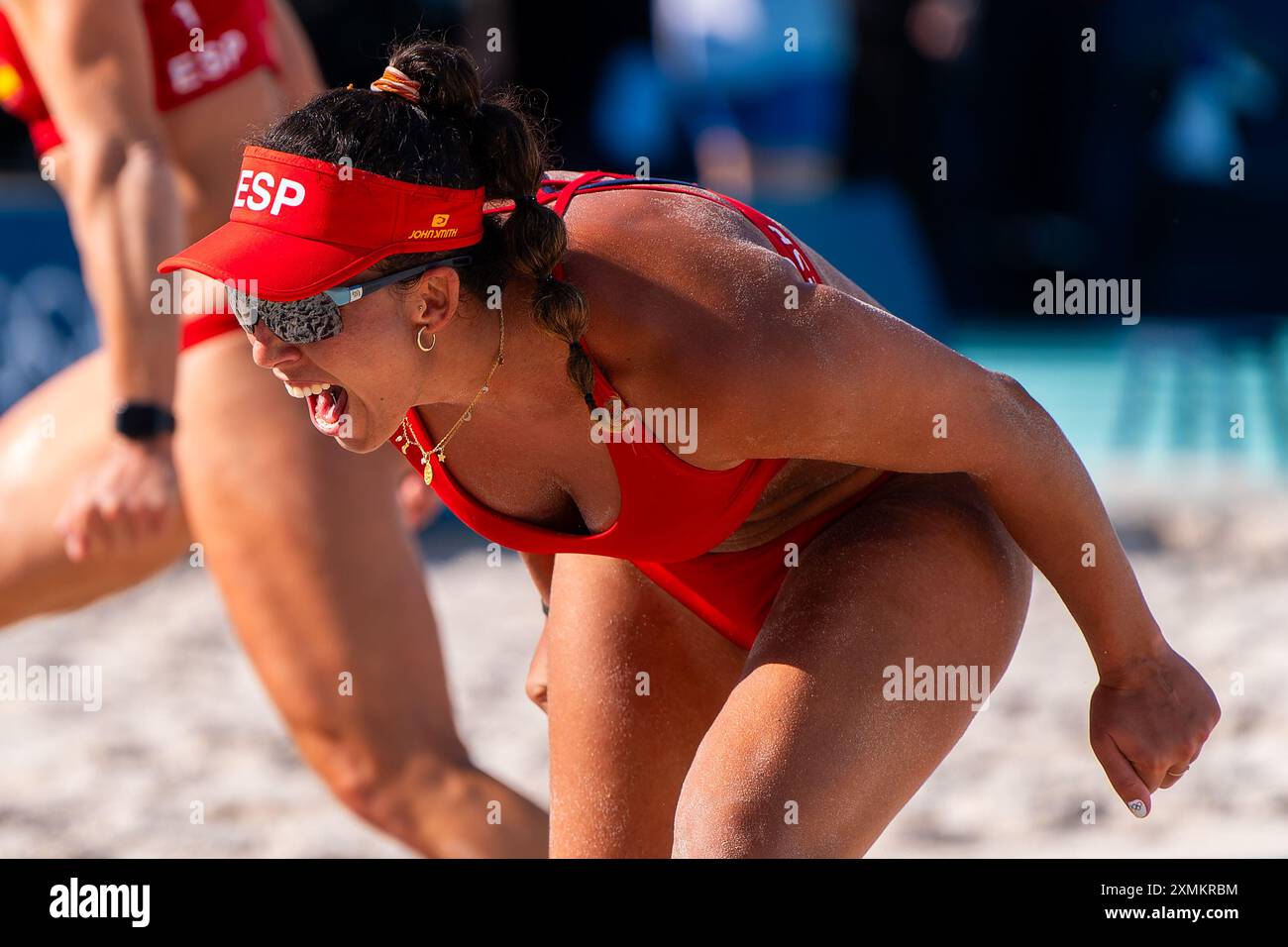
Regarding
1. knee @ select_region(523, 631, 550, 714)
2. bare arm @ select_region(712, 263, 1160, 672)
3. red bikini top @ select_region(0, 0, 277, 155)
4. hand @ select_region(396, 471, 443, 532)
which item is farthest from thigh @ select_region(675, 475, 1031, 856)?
red bikini top @ select_region(0, 0, 277, 155)

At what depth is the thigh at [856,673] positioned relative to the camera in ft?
7.60

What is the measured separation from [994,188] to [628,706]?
9088 millimetres

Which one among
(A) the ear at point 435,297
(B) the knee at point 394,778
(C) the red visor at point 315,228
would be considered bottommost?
(B) the knee at point 394,778

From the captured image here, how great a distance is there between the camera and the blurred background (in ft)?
23.2

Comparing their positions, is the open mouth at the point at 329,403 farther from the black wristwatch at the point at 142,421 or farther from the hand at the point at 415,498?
the hand at the point at 415,498

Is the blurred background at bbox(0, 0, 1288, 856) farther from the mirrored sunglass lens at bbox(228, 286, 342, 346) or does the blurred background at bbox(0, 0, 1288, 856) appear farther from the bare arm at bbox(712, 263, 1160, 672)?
the mirrored sunglass lens at bbox(228, 286, 342, 346)

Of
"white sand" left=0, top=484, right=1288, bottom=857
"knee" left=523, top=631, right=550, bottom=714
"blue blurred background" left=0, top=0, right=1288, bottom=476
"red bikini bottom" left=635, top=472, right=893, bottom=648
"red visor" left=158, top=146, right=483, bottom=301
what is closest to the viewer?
"red visor" left=158, top=146, right=483, bottom=301

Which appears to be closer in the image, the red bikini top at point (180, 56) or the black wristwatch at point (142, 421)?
the black wristwatch at point (142, 421)

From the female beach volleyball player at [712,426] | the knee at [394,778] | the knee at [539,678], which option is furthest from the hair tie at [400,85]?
the knee at [394,778]

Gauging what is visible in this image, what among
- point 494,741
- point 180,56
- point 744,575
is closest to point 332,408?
point 744,575

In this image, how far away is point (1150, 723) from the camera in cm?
253

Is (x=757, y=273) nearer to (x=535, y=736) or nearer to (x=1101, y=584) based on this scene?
(x=1101, y=584)

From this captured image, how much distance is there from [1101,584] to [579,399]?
0.78 meters

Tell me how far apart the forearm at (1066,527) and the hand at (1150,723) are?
35 millimetres
